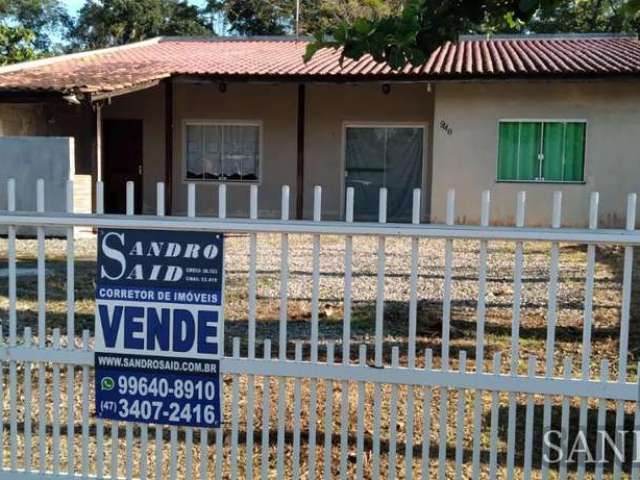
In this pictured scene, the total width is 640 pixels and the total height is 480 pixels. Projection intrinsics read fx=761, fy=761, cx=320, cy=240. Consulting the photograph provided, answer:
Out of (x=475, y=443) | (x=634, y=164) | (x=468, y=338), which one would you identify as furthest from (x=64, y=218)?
(x=634, y=164)

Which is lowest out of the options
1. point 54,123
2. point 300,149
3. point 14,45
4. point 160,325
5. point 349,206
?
point 160,325

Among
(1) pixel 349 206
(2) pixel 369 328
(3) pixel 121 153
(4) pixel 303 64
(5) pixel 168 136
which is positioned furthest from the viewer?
(3) pixel 121 153

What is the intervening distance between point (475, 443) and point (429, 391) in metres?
0.29

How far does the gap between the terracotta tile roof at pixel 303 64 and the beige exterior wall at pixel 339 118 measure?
77 centimetres

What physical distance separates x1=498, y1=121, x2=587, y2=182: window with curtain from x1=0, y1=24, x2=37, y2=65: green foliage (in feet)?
61.6

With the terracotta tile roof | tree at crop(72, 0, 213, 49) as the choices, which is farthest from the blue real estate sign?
tree at crop(72, 0, 213, 49)

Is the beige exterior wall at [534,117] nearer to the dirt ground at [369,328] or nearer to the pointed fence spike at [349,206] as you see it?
the dirt ground at [369,328]

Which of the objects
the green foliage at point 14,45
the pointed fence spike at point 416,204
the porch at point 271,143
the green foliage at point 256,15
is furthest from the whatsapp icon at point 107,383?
the green foliage at point 256,15

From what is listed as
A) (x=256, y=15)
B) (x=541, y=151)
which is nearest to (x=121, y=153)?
(x=541, y=151)

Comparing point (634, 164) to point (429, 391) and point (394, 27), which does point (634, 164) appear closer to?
point (394, 27)

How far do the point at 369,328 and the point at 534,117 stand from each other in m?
8.95

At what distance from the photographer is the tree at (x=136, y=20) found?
40781 mm

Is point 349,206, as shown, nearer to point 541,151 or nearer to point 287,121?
point 541,151

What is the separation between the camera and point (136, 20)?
40.7m
